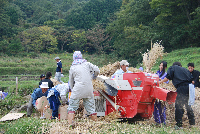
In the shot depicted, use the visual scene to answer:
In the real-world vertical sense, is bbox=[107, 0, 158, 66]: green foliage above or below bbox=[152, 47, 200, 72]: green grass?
above

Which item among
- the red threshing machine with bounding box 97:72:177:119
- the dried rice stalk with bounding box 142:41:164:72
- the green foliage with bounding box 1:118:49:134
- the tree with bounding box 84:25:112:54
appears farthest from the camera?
the tree with bounding box 84:25:112:54

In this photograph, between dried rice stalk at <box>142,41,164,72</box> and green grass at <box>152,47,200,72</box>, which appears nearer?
dried rice stalk at <box>142,41,164,72</box>

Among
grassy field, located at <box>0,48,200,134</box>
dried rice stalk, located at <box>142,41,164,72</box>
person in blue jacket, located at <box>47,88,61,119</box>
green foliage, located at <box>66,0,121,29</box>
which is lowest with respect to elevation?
grassy field, located at <box>0,48,200,134</box>

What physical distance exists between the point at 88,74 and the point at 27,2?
62801mm

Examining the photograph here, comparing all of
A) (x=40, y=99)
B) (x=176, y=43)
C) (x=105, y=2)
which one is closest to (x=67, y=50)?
(x=105, y=2)

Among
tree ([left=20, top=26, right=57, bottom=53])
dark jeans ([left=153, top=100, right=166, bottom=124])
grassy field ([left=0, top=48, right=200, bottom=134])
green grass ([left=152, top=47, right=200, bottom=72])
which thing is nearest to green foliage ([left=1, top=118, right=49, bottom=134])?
grassy field ([left=0, top=48, right=200, bottom=134])

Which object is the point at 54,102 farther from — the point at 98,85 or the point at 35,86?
the point at 35,86

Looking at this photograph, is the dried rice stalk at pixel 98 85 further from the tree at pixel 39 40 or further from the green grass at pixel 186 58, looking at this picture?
the tree at pixel 39 40

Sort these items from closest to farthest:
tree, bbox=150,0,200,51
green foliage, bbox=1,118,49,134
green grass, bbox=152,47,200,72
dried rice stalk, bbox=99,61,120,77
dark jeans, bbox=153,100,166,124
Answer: green foliage, bbox=1,118,49,134, dark jeans, bbox=153,100,166,124, dried rice stalk, bbox=99,61,120,77, green grass, bbox=152,47,200,72, tree, bbox=150,0,200,51

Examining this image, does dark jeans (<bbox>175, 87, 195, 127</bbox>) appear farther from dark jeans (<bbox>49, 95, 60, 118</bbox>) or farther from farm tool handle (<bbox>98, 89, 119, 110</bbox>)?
dark jeans (<bbox>49, 95, 60, 118</bbox>)

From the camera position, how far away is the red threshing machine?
5305 millimetres

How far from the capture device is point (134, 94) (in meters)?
5.44

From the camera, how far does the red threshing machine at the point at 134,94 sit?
5.30 m

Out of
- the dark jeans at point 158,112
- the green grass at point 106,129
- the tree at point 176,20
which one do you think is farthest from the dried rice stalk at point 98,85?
the tree at point 176,20
